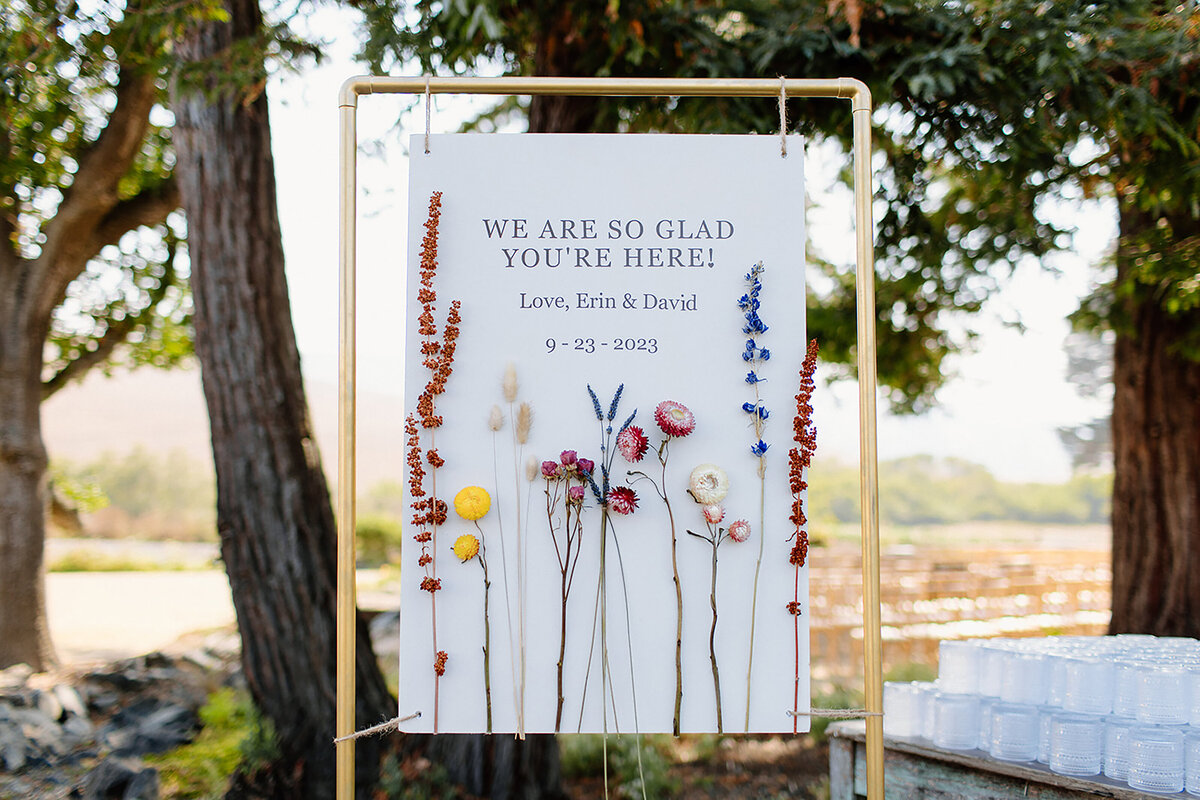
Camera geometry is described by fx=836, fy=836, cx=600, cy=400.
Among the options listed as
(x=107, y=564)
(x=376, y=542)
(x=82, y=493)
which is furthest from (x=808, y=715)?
(x=107, y=564)

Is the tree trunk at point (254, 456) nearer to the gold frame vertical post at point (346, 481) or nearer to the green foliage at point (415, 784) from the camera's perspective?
the green foliage at point (415, 784)

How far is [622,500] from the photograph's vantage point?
1808 millimetres

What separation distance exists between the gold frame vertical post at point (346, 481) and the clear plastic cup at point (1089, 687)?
172 centimetres

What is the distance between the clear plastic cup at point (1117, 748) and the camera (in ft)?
6.33

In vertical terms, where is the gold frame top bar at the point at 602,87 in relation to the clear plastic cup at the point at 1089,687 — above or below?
above

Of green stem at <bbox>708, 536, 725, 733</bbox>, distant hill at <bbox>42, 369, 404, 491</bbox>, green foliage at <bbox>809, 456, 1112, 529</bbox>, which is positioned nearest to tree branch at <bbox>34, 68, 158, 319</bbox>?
green stem at <bbox>708, 536, 725, 733</bbox>

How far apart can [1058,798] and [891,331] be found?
3.16 meters

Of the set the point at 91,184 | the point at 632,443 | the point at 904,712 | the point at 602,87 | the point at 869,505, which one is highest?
the point at 91,184

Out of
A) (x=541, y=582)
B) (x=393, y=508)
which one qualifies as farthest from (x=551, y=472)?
(x=393, y=508)

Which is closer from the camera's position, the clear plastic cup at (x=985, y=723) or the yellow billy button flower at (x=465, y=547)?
the yellow billy button flower at (x=465, y=547)

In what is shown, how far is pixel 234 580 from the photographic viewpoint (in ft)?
11.5

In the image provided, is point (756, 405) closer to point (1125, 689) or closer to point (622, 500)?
point (622, 500)

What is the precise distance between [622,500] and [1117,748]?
1.31 meters

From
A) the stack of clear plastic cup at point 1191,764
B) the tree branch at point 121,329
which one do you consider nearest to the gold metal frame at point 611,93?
the stack of clear plastic cup at point 1191,764
